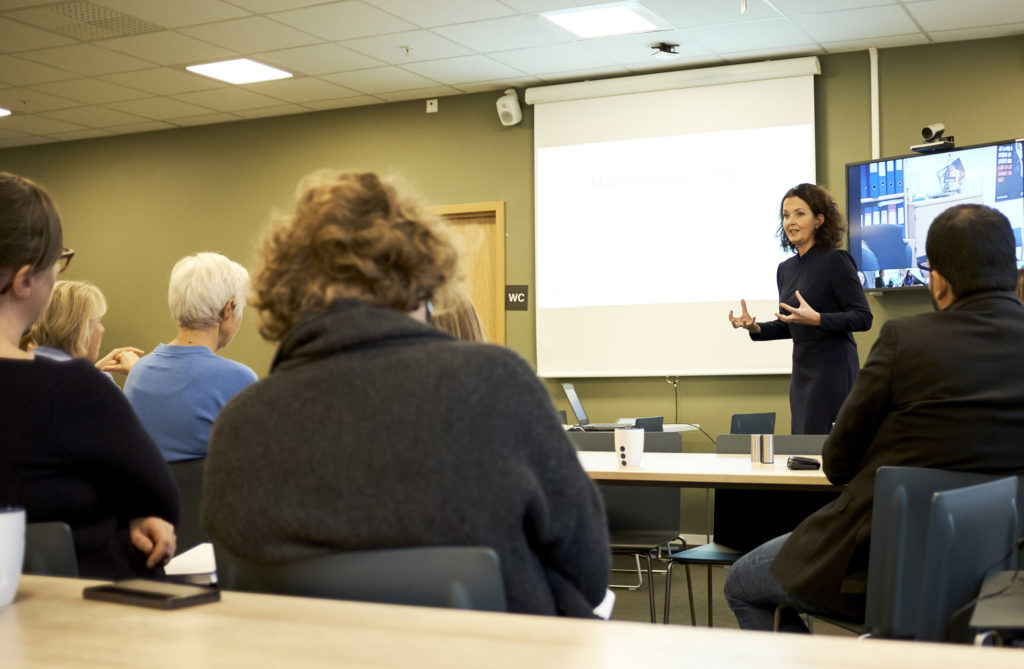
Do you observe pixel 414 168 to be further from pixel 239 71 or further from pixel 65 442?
pixel 65 442

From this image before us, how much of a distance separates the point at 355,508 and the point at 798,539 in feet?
5.03

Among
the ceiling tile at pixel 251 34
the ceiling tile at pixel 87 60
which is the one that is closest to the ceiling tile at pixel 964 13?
the ceiling tile at pixel 251 34

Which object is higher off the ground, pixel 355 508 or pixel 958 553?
pixel 355 508

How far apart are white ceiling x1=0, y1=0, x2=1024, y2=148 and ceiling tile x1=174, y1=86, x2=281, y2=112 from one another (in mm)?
15

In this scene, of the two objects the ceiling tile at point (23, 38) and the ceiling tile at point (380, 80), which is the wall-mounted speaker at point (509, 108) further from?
→ the ceiling tile at point (23, 38)

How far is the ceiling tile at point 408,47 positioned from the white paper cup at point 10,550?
5309 mm

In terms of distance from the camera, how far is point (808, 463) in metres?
2.98

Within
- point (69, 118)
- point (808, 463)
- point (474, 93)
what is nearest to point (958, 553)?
point (808, 463)

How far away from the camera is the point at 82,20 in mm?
5832

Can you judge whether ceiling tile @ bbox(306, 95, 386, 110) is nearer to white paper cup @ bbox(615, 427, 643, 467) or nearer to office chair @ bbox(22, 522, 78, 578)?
white paper cup @ bbox(615, 427, 643, 467)

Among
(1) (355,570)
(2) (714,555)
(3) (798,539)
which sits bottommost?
(2) (714,555)

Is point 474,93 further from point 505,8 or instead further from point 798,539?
point 798,539

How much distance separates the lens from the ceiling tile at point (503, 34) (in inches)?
233

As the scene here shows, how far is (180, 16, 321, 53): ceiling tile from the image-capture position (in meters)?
5.92
